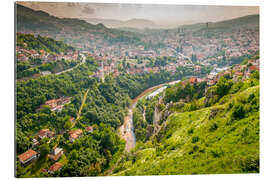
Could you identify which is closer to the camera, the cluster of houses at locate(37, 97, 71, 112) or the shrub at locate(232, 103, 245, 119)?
the shrub at locate(232, 103, 245, 119)

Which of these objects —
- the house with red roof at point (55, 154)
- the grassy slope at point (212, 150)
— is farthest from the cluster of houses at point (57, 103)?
the grassy slope at point (212, 150)

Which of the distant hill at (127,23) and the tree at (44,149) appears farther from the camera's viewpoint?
the distant hill at (127,23)

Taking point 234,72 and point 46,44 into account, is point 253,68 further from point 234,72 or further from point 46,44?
point 46,44

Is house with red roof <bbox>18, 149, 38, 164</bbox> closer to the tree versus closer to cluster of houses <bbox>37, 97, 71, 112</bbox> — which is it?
the tree

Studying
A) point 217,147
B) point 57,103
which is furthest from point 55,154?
point 217,147

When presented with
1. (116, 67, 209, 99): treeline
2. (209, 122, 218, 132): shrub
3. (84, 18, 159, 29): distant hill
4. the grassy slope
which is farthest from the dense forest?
(209, 122, 218, 132): shrub

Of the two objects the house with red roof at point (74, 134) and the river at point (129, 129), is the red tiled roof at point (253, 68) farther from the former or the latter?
the house with red roof at point (74, 134)

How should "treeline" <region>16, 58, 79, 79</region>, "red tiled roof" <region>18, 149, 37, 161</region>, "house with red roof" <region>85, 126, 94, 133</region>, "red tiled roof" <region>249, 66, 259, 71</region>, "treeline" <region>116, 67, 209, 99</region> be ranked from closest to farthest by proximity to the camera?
"red tiled roof" <region>18, 149, 37, 161</region>
"treeline" <region>16, 58, 79, 79</region>
"red tiled roof" <region>249, 66, 259, 71</region>
"house with red roof" <region>85, 126, 94, 133</region>
"treeline" <region>116, 67, 209, 99</region>
